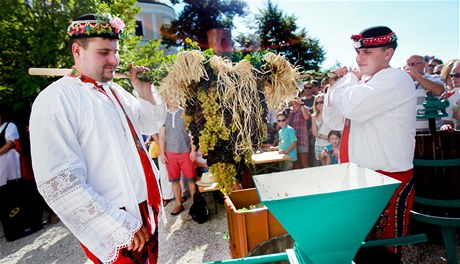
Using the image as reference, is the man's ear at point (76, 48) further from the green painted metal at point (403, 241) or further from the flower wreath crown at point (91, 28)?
the green painted metal at point (403, 241)

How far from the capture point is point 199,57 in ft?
4.79

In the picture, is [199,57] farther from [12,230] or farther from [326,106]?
[12,230]

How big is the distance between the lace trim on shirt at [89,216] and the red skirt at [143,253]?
0.43ft

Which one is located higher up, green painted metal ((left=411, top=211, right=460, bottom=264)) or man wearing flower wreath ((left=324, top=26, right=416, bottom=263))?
man wearing flower wreath ((left=324, top=26, right=416, bottom=263))

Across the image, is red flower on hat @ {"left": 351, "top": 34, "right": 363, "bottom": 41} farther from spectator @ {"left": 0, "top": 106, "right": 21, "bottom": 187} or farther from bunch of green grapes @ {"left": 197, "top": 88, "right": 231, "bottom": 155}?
spectator @ {"left": 0, "top": 106, "right": 21, "bottom": 187}

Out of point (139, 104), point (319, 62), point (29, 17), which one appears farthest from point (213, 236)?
point (319, 62)

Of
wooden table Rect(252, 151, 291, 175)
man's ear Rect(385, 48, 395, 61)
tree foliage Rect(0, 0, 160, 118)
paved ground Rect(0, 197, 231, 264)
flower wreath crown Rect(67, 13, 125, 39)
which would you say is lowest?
paved ground Rect(0, 197, 231, 264)

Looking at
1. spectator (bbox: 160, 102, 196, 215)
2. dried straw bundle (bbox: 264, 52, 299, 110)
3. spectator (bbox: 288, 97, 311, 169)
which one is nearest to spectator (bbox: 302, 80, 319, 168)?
spectator (bbox: 288, 97, 311, 169)

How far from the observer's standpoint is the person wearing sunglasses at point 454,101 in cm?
350

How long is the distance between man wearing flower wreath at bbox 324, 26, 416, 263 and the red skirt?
155 cm

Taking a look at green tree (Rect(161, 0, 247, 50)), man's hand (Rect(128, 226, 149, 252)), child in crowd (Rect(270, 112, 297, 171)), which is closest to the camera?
man's hand (Rect(128, 226, 149, 252))

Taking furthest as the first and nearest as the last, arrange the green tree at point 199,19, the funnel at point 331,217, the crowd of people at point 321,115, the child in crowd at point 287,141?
the green tree at point 199,19 < the child in crowd at point 287,141 < the crowd of people at point 321,115 < the funnel at point 331,217

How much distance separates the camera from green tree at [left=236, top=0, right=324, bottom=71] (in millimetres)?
22469

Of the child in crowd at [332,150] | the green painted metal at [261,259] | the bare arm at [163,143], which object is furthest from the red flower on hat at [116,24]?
the child in crowd at [332,150]
